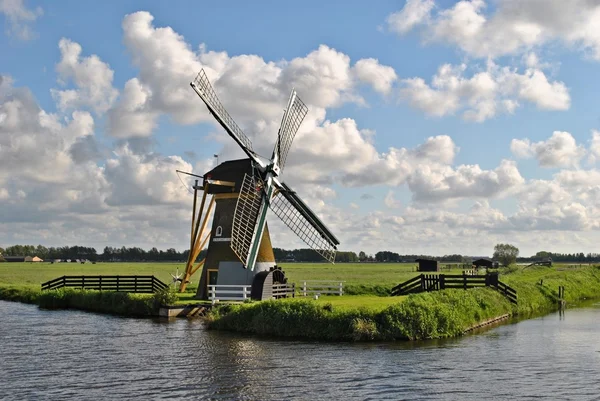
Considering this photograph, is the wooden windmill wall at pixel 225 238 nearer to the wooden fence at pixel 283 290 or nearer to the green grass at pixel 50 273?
the wooden fence at pixel 283 290

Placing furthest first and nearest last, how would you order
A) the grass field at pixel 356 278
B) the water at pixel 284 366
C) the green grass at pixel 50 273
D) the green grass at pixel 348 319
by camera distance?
the green grass at pixel 50 273 < the grass field at pixel 356 278 < the green grass at pixel 348 319 < the water at pixel 284 366

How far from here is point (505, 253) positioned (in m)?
160

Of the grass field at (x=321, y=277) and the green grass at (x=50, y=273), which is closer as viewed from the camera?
the grass field at (x=321, y=277)

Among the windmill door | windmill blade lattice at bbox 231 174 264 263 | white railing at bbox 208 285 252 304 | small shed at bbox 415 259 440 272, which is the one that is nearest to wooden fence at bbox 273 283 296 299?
white railing at bbox 208 285 252 304

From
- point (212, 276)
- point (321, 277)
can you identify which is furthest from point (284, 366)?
point (321, 277)

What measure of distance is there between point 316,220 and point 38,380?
2268cm

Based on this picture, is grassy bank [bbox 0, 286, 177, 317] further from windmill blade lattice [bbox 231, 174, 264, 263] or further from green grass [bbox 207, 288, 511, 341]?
green grass [bbox 207, 288, 511, 341]

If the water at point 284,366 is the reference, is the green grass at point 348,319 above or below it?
above

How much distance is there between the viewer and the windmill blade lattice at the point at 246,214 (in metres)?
34.9

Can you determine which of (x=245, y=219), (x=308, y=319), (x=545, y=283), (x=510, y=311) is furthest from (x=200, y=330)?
(x=545, y=283)

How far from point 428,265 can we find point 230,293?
6052cm

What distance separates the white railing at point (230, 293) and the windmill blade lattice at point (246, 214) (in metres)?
1.69

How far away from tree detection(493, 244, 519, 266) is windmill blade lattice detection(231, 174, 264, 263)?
12382cm

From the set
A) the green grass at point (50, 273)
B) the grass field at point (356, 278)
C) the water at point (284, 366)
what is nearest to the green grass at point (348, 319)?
the grass field at point (356, 278)
